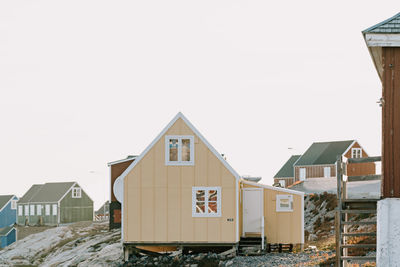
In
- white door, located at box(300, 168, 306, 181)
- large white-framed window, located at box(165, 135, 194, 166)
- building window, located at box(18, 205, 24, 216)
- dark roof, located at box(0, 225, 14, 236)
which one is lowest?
dark roof, located at box(0, 225, 14, 236)

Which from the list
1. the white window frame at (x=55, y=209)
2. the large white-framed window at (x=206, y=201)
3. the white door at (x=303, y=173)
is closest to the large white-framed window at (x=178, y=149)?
the large white-framed window at (x=206, y=201)

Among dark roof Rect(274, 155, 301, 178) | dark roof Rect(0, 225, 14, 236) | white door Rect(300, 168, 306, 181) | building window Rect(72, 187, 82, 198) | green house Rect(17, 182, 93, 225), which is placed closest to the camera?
white door Rect(300, 168, 306, 181)

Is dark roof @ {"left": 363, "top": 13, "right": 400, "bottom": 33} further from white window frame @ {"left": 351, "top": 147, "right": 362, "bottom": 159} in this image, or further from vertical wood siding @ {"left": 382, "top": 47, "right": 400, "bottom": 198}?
white window frame @ {"left": 351, "top": 147, "right": 362, "bottom": 159}

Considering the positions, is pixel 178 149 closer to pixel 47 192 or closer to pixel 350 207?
pixel 350 207

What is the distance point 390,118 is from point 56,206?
232 feet

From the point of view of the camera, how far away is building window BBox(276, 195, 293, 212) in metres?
36.8

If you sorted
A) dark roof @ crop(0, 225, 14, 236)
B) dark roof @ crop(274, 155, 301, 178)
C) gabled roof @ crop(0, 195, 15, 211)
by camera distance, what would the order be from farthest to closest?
gabled roof @ crop(0, 195, 15, 211)
dark roof @ crop(0, 225, 14, 236)
dark roof @ crop(274, 155, 301, 178)

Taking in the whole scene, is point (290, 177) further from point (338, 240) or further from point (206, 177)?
point (338, 240)

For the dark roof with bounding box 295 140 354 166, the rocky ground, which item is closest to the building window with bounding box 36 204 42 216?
the dark roof with bounding box 295 140 354 166

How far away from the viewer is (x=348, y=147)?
240ft

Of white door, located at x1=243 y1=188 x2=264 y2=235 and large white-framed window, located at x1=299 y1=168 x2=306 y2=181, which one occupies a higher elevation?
large white-framed window, located at x1=299 y1=168 x2=306 y2=181

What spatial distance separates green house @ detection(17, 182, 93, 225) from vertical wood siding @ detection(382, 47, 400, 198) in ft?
230

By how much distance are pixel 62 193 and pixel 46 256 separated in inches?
1118

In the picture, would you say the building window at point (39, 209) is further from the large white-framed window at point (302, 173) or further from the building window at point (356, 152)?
the building window at point (356, 152)
